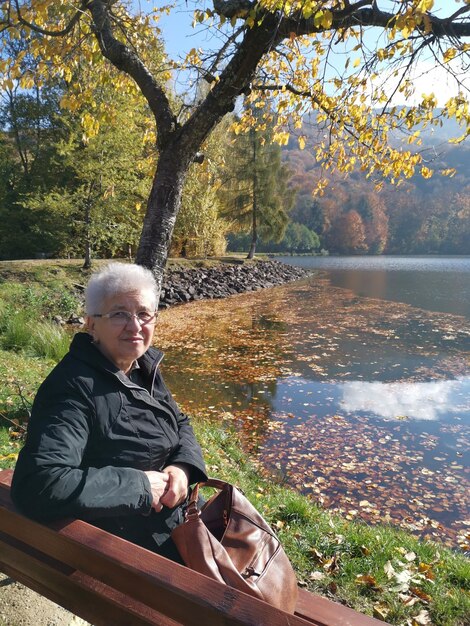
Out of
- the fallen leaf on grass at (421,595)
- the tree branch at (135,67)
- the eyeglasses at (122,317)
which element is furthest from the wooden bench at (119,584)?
the tree branch at (135,67)

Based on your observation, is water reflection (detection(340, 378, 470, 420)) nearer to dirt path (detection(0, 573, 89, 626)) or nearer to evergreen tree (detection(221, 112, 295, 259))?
dirt path (detection(0, 573, 89, 626))

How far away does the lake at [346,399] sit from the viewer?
5.65 meters

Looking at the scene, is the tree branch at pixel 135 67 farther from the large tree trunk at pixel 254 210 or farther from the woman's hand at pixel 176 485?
the large tree trunk at pixel 254 210

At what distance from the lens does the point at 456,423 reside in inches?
312

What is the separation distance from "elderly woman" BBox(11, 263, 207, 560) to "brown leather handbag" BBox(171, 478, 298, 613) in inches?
8.8

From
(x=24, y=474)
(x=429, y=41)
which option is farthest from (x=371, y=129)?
(x=24, y=474)

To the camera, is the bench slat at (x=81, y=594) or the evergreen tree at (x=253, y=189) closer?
the bench slat at (x=81, y=594)

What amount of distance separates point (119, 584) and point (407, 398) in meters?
8.57

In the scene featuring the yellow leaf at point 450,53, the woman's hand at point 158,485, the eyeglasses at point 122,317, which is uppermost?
the yellow leaf at point 450,53

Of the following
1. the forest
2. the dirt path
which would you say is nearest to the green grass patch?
the dirt path

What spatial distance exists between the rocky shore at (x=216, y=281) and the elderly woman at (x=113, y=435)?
56.6 feet

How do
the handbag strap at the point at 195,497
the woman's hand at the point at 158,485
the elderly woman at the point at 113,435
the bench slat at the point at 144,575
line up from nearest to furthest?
the bench slat at the point at 144,575 < the elderly woman at the point at 113,435 < the handbag strap at the point at 195,497 < the woman's hand at the point at 158,485

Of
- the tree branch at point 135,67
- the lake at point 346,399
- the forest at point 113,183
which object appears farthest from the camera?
the forest at point 113,183

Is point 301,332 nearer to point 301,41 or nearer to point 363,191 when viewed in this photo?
point 301,41
